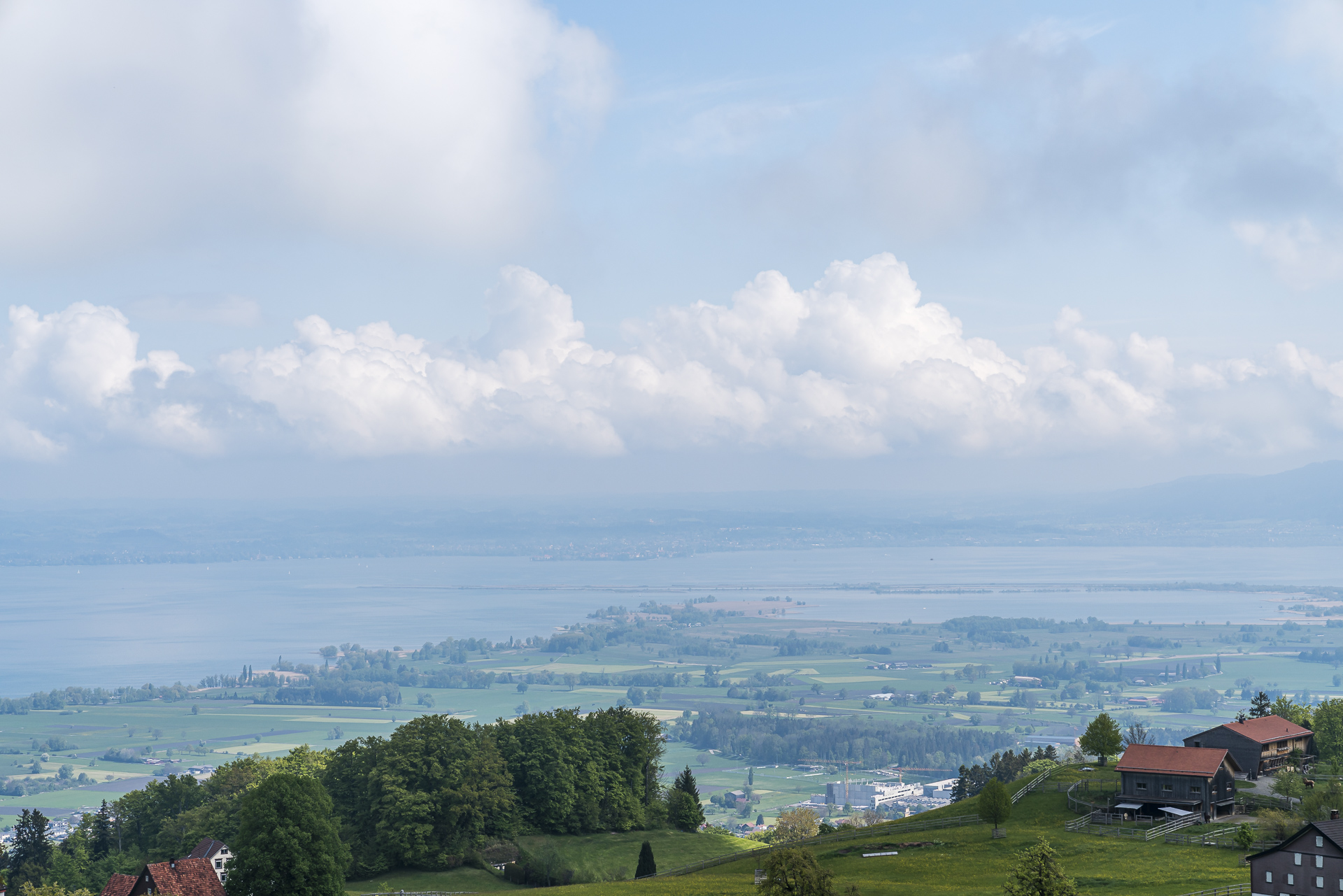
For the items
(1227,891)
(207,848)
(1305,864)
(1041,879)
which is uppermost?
(1041,879)

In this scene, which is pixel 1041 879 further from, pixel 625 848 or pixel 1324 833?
pixel 625 848

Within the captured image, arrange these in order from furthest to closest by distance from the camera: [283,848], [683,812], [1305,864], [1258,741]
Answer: [683,812], [1258,741], [283,848], [1305,864]

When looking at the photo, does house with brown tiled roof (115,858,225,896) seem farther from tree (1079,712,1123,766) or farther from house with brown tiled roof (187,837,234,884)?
tree (1079,712,1123,766)

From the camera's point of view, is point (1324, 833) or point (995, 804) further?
point (995, 804)

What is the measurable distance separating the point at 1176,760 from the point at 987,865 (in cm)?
1569

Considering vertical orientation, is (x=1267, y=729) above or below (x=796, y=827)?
above

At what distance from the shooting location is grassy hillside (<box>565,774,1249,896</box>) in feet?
155

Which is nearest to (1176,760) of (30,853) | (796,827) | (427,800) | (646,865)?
(646,865)

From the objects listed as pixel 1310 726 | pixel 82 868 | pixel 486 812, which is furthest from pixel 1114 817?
pixel 82 868

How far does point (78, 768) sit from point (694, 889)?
597 feet

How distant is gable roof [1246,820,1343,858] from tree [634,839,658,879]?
35.2 meters

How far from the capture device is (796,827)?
285ft

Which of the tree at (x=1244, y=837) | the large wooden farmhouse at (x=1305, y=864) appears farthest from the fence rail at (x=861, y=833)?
the large wooden farmhouse at (x=1305, y=864)

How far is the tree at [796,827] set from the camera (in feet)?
276
